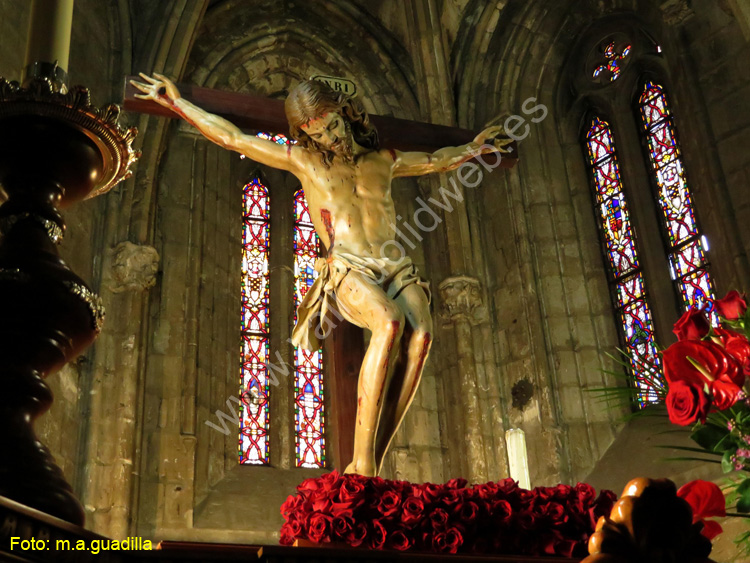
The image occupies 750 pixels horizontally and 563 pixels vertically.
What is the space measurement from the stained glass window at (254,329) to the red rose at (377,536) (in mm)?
6863

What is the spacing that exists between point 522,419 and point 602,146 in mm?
3128

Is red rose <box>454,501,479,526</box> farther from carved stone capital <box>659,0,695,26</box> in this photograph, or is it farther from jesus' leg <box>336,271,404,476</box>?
carved stone capital <box>659,0,695,26</box>

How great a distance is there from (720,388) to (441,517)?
114cm

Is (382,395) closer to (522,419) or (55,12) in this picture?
(55,12)

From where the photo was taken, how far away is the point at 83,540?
1.76 m

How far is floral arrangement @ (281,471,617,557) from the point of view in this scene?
2781 mm

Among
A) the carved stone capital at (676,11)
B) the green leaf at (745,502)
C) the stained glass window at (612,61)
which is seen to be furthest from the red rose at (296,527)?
the stained glass window at (612,61)

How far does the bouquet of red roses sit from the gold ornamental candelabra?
1.16m

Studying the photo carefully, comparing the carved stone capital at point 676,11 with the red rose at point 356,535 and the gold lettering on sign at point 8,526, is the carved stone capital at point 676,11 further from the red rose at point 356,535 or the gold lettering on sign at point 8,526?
the gold lettering on sign at point 8,526

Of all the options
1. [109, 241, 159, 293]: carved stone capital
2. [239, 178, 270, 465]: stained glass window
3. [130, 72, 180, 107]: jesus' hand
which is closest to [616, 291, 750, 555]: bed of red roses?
[130, 72, 180, 107]: jesus' hand

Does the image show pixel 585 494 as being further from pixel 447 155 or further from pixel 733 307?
pixel 447 155

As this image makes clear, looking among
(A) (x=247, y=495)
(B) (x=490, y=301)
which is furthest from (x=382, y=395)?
(B) (x=490, y=301)

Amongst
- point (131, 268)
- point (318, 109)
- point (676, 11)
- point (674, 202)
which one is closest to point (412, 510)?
point (318, 109)

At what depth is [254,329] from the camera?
1019 centimetres
